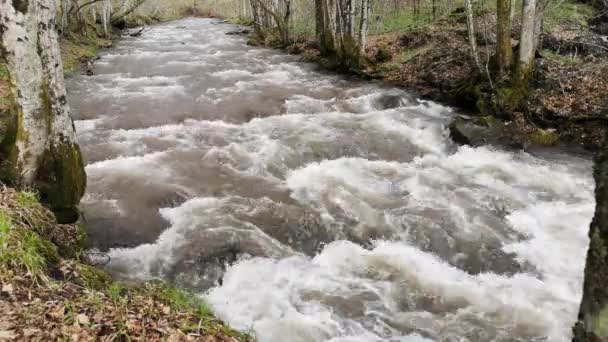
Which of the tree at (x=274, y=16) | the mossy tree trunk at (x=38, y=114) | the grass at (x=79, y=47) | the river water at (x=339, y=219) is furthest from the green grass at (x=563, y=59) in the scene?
the grass at (x=79, y=47)

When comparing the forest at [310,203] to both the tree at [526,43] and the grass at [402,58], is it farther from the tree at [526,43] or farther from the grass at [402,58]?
the grass at [402,58]

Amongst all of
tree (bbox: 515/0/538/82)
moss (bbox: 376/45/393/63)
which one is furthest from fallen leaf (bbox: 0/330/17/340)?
moss (bbox: 376/45/393/63)

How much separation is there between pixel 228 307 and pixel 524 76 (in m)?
10.2

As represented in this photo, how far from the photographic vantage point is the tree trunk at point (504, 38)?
39.2ft

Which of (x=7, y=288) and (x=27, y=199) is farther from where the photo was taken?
(x=27, y=199)

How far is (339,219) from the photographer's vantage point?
7891mm

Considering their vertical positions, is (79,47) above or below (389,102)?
above

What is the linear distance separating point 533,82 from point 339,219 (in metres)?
7.98

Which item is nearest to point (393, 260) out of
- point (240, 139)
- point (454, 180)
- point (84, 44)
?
point (454, 180)

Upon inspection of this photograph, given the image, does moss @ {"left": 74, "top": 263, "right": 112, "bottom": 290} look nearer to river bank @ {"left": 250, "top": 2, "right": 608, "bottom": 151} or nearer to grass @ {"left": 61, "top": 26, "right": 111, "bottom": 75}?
river bank @ {"left": 250, "top": 2, "right": 608, "bottom": 151}

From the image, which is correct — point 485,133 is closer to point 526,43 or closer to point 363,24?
point 526,43

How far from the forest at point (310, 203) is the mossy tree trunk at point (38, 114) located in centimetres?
2

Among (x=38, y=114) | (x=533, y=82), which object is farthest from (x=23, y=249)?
(x=533, y=82)

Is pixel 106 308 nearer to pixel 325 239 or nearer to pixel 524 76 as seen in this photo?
pixel 325 239
